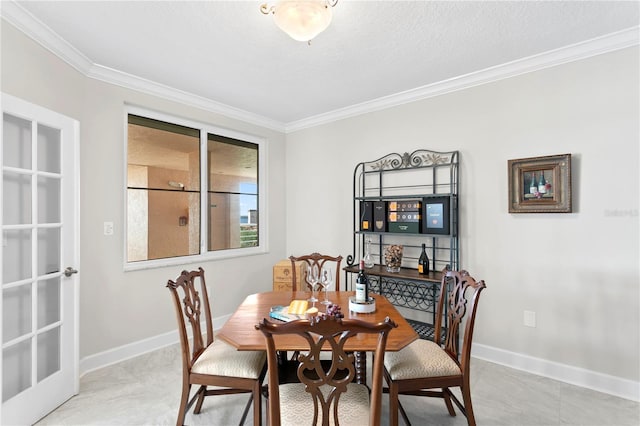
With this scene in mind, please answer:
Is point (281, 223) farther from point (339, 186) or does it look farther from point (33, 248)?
point (33, 248)

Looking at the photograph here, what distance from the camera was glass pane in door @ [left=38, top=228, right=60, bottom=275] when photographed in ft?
7.02

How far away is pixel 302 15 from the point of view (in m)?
1.70

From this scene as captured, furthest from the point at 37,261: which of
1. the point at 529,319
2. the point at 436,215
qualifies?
the point at 529,319

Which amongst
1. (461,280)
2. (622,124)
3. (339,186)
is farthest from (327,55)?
(622,124)

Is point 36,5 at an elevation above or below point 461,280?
above

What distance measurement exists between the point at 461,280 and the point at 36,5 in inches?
123

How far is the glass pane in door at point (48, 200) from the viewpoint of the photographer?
2139 mm

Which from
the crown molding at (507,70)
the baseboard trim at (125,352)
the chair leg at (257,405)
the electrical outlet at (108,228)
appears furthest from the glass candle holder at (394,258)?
the electrical outlet at (108,228)

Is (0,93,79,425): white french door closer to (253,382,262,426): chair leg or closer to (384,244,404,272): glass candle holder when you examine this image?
(253,382,262,426): chair leg

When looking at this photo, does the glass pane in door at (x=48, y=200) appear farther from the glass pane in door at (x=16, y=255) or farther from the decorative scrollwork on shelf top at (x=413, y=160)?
the decorative scrollwork on shelf top at (x=413, y=160)

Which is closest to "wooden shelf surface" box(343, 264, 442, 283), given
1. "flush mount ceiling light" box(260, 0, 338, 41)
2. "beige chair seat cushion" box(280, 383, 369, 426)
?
"beige chair seat cushion" box(280, 383, 369, 426)

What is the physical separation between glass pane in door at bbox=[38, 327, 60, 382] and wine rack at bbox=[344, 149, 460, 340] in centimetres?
235

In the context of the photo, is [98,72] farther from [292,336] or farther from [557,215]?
[557,215]

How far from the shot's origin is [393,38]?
91.7 inches
